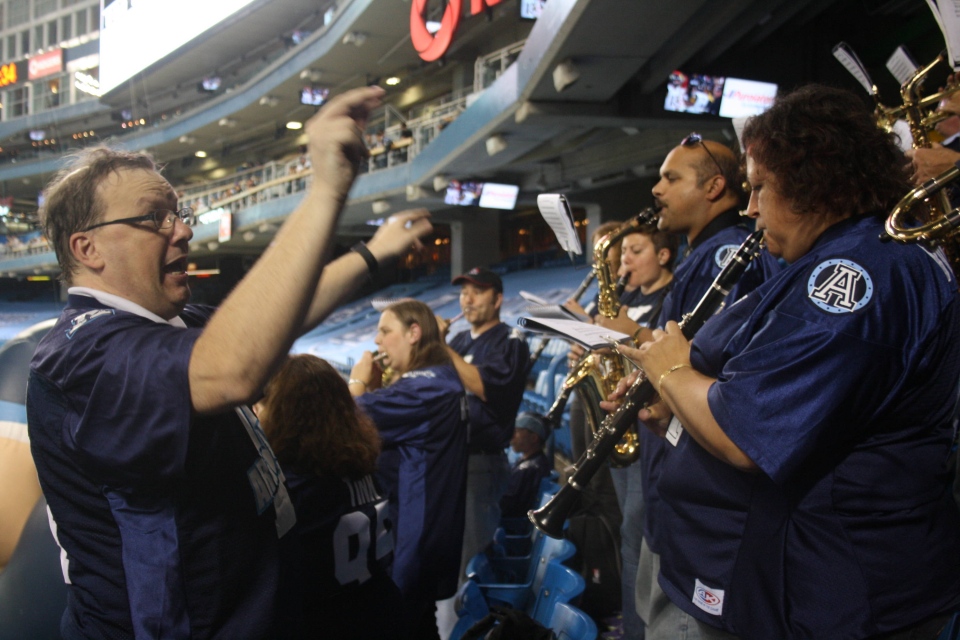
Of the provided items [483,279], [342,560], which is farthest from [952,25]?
[483,279]

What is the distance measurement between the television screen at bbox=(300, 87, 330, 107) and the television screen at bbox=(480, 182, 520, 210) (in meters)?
5.51

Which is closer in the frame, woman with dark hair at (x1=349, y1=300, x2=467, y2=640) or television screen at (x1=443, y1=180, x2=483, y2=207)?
woman with dark hair at (x1=349, y1=300, x2=467, y2=640)

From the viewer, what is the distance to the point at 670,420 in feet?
5.64

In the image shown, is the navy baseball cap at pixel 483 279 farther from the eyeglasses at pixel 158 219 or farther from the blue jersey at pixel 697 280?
the eyeglasses at pixel 158 219

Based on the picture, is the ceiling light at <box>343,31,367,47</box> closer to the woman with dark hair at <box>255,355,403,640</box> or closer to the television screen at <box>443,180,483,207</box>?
the television screen at <box>443,180,483,207</box>

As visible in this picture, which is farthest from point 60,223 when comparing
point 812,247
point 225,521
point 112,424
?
point 812,247

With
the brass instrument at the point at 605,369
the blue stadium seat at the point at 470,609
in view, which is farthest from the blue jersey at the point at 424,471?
the brass instrument at the point at 605,369

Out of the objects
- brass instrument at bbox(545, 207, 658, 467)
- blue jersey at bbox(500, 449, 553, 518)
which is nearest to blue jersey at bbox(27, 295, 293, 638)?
brass instrument at bbox(545, 207, 658, 467)

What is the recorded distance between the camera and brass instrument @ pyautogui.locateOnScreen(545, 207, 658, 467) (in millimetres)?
2654

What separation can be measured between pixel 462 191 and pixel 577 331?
9426mm

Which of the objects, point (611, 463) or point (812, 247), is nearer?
point (812, 247)

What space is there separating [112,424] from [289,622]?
0.56m

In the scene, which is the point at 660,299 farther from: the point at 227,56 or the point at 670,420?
the point at 227,56

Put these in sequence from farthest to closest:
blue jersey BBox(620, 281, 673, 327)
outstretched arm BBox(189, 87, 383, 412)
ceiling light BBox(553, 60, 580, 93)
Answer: ceiling light BBox(553, 60, 580, 93), blue jersey BBox(620, 281, 673, 327), outstretched arm BBox(189, 87, 383, 412)
